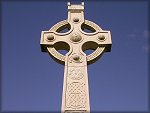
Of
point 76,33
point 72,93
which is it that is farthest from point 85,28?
point 72,93

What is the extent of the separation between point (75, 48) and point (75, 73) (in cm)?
80

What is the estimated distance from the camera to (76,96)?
8.03 meters

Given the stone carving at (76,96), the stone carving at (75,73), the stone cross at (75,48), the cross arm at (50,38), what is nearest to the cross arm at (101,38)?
the stone cross at (75,48)

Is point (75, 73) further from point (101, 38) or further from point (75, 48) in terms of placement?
point (101, 38)

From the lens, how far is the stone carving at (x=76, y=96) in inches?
309

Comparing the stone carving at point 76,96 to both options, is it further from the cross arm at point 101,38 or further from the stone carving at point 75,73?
the cross arm at point 101,38

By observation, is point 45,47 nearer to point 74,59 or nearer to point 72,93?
point 74,59

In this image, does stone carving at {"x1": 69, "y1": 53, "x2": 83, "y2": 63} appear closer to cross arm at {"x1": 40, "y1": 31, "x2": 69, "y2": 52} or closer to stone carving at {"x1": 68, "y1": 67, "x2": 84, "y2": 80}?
stone carving at {"x1": 68, "y1": 67, "x2": 84, "y2": 80}

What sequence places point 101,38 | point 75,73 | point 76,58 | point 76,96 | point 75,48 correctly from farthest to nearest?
1. point 101,38
2. point 75,48
3. point 76,58
4. point 75,73
5. point 76,96

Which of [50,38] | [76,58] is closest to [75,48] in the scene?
[76,58]

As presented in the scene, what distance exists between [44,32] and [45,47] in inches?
17.9

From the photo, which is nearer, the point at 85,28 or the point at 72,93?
the point at 72,93

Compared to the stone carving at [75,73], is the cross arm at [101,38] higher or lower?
higher

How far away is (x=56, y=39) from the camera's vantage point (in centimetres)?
916
